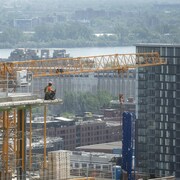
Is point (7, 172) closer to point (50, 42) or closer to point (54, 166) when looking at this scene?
point (54, 166)

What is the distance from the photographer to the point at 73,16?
199625mm

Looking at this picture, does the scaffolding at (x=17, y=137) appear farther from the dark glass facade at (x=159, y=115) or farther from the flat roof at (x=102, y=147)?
the flat roof at (x=102, y=147)

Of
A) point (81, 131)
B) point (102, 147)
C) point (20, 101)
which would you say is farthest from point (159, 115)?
point (20, 101)

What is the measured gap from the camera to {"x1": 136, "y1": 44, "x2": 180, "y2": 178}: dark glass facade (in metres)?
45.2

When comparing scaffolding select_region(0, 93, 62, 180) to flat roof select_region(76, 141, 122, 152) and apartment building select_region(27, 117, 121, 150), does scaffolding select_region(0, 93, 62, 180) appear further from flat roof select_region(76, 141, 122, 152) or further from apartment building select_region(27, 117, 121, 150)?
apartment building select_region(27, 117, 121, 150)

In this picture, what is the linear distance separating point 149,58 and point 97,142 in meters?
26.6

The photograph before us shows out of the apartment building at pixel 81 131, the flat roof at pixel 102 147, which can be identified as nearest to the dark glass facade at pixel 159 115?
the flat roof at pixel 102 147

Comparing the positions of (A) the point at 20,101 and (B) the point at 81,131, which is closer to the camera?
(A) the point at 20,101

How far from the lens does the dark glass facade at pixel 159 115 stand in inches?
1780

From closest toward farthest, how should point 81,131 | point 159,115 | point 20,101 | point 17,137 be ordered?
point 20,101
point 17,137
point 159,115
point 81,131

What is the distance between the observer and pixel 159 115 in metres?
46.2

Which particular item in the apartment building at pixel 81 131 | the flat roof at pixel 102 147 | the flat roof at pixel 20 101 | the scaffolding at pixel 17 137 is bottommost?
the flat roof at pixel 102 147

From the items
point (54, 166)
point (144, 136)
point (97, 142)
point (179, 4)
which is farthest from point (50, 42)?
point (54, 166)

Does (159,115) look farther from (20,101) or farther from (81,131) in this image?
(20,101)
